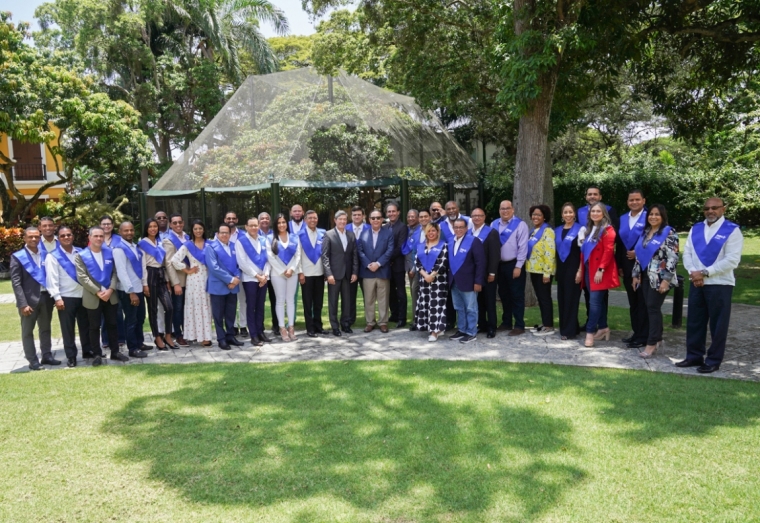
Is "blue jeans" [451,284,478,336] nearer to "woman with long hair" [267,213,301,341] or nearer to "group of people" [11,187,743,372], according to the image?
"group of people" [11,187,743,372]

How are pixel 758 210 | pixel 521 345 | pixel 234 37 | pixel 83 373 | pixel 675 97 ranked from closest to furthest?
pixel 83 373 < pixel 521 345 < pixel 675 97 < pixel 758 210 < pixel 234 37

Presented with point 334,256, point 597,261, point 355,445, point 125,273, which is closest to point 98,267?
point 125,273

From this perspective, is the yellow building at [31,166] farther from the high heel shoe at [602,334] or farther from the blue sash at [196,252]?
the high heel shoe at [602,334]

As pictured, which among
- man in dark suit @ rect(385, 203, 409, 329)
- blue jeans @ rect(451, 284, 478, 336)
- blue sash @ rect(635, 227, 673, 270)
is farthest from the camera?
man in dark suit @ rect(385, 203, 409, 329)

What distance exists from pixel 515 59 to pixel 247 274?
5.05 meters

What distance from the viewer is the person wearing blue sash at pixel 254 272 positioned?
7988mm

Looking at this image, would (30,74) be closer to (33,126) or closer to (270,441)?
(33,126)

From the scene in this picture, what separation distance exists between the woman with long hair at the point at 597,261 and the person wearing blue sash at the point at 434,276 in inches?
68.5

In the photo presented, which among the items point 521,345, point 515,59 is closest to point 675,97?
point 515,59

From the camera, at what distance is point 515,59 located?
920cm

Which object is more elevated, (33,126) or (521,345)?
(33,126)

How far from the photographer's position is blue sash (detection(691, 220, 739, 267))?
6195 millimetres

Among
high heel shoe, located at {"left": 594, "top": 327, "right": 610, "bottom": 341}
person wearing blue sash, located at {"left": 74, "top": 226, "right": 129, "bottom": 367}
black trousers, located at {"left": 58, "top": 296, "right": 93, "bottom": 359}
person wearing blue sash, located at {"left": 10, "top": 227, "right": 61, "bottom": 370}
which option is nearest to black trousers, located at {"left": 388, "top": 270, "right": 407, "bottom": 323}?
high heel shoe, located at {"left": 594, "top": 327, "right": 610, "bottom": 341}

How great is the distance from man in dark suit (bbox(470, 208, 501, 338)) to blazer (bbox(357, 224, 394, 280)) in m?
1.24
